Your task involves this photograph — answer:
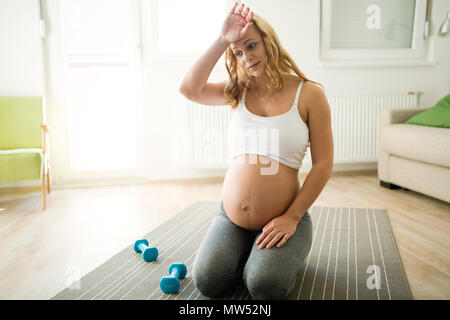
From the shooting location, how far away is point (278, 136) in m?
1.27

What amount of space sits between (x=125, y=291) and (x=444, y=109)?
2315mm

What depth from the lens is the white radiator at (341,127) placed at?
3199 millimetres

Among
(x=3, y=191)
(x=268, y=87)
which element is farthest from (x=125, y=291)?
(x=3, y=191)

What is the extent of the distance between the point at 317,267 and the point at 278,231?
397 millimetres

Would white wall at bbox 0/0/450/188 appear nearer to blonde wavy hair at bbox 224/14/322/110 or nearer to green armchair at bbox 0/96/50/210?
green armchair at bbox 0/96/50/210

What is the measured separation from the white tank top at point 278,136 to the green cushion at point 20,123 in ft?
6.76

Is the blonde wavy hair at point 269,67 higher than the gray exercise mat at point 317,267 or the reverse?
higher

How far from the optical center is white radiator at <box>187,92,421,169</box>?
126 inches

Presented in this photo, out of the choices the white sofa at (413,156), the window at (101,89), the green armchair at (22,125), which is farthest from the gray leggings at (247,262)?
the window at (101,89)

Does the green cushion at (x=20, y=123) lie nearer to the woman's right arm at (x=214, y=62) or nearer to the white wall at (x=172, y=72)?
the white wall at (x=172, y=72)

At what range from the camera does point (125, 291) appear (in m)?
1.32

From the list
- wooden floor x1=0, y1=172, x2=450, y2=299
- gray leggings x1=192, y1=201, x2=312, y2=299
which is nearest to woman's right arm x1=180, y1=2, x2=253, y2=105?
gray leggings x1=192, y1=201, x2=312, y2=299

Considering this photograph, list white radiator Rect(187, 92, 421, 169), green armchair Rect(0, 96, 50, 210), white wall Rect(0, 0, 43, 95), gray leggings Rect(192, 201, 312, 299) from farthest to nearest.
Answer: white radiator Rect(187, 92, 421, 169), white wall Rect(0, 0, 43, 95), green armchair Rect(0, 96, 50, 210), gray leggings Rect(192, 201, 312, 299)
